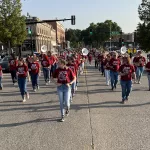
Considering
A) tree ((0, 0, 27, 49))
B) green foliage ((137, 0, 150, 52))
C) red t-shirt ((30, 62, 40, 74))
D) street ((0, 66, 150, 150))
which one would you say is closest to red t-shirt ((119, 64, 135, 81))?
street ((0, 66, 150, 150))

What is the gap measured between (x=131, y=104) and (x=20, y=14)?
100 feet

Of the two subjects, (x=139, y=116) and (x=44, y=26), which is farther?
(x=44, y=26)

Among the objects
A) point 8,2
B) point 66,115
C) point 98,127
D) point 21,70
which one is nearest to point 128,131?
point 98,127

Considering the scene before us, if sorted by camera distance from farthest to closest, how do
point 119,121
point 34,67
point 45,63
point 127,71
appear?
point 45,63
point 34,67
point 127,71
point 119,121

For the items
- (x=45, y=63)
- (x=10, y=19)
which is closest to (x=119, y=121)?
(x=45, y=63)

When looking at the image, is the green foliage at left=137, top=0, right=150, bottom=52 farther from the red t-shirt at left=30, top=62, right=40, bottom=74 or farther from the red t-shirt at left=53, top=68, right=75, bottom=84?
the red t-shirt at left=53, top=68, right=75, bottom=84

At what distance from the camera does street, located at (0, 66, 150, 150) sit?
5902 millimetres

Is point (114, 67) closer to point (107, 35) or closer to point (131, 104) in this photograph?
point (131, 104)

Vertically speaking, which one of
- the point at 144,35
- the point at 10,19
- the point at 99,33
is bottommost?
the point at 144,35

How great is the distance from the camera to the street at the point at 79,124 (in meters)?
5.90

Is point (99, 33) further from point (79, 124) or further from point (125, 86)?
point (79, 124)

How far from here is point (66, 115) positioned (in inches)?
326

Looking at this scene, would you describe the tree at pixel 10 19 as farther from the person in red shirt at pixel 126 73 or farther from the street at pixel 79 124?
the person in red shirt at pixel 126 73

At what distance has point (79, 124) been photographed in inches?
289
